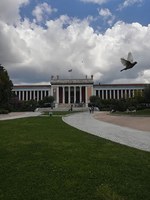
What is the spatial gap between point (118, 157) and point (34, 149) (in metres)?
3.02

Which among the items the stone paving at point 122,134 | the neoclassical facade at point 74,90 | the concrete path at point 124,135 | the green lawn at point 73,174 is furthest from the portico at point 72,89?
the green lawn at point 73,174

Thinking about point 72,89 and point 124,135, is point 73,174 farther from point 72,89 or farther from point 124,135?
point 72,89

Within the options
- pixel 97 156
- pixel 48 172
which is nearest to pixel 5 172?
pixel 48 172

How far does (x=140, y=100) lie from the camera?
8925 centimetres

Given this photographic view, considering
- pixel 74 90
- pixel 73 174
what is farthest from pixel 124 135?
pixel 74 90

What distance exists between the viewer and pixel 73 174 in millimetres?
7699

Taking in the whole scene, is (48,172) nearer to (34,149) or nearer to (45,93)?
(34,149)

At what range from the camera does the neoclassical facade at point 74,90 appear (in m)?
136

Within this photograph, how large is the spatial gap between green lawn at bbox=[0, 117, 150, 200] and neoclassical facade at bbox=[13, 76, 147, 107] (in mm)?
125097

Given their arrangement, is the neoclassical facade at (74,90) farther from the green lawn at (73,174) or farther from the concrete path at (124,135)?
the green lawn at (73,174)

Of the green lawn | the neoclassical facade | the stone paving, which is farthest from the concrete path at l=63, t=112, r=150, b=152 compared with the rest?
the neoclassical facade

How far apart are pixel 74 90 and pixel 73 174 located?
132310mm

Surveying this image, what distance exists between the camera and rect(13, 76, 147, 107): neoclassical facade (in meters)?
136

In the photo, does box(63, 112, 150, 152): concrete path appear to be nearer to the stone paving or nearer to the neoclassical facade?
the stone paving
